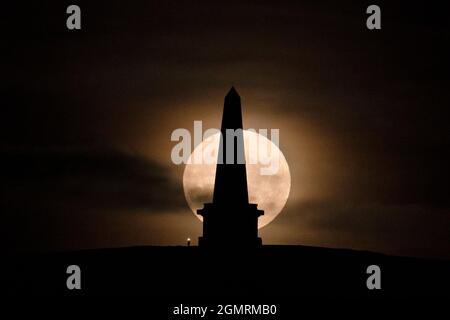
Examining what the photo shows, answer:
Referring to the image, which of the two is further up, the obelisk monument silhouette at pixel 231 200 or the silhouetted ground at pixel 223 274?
the obelisk monument silhouette at pixel 231 200

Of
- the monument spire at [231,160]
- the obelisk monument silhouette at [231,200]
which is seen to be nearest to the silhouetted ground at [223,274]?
the obelisk monument silhouette at [231,200]

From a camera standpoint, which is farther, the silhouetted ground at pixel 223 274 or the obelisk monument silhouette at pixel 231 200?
the obelisk monument silhouette at pixel 231 200

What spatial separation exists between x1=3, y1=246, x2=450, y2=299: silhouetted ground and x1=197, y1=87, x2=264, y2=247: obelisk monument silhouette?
473 mm

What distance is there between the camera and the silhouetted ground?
25.4 metres

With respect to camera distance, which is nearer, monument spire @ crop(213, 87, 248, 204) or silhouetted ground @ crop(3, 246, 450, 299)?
silhouetted ground @ crop(3, 246, 450, 299)

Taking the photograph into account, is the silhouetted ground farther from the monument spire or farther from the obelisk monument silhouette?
the monument spire

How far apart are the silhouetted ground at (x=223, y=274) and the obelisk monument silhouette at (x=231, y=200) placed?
18.6 inches

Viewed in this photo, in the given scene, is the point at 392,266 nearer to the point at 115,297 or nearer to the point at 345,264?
the point at 345,264

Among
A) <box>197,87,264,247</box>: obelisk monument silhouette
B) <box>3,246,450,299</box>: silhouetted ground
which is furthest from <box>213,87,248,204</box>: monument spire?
<box>3,246,450,299</box>: silhouetted ground

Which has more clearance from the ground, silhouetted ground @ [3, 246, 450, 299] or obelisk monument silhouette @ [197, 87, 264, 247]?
obelisk monument silhouette @ [197, 87, 264, 247]

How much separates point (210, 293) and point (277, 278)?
97.7 inches

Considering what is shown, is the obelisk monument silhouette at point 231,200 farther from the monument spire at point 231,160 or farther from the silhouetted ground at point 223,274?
the silhouetted ground at point 223,274

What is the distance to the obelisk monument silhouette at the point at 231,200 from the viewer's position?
92.4 feet
